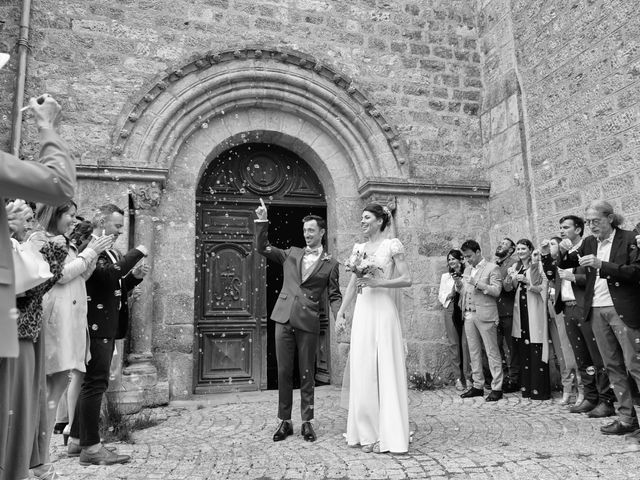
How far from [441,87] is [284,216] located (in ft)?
12.2

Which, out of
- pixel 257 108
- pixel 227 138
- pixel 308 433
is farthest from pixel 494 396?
pixel 257 108

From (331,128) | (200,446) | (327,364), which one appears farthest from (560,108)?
(200,446)

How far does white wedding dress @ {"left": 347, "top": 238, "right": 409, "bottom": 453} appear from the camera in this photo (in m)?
3.85

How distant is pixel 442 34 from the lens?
317 inches

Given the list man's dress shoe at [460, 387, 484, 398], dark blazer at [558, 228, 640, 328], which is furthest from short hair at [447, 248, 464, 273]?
dark blazer at [558, 228, 640, 328]

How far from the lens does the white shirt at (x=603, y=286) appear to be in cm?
438

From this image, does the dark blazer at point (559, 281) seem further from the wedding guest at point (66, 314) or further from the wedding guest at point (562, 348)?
the wedding guest at point (66, 314)

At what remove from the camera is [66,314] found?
11.5ft

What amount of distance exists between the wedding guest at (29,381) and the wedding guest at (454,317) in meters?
5.27

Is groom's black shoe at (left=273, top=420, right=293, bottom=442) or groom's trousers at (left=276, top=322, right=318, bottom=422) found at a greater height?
groom's trousers at (left=276, top=322, right=318, bottom=422)

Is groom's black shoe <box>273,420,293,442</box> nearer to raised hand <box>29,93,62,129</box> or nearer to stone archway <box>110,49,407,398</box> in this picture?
stone archway <box>110,49,407,398</box>

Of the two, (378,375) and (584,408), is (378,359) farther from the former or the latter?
(584,408)

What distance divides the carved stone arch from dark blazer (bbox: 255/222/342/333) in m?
2.74

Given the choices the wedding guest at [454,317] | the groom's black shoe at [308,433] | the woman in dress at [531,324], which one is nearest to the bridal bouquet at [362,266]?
the groom's black shoe at [308,433]
